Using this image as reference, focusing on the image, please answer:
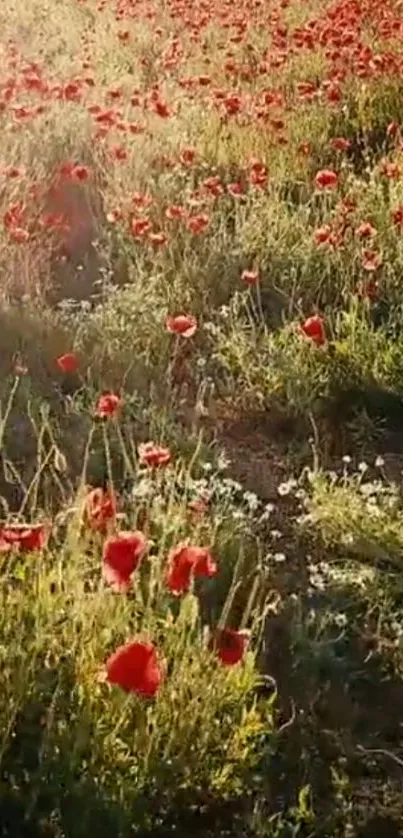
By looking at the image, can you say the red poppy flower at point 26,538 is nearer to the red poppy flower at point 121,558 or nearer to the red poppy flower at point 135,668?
the red poppy flower at point 121,558

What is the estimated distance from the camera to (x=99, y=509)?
239 centimetres

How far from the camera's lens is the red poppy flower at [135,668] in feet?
6.48

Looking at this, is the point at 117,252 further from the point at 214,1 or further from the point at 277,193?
the point at 214,1

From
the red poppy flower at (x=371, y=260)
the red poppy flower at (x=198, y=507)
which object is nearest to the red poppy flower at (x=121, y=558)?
the red poppy flower at (x=198, y=507)

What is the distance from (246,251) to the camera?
479 centimetres

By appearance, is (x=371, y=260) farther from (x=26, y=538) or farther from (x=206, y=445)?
(x=26, y=538)

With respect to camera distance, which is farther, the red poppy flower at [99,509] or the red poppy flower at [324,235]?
the red poppy flower at [324,235]

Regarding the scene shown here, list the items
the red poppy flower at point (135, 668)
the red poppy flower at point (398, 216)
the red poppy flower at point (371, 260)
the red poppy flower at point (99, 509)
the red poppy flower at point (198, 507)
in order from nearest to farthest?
the red poppy flower at point (135, 668) < the red poppy flower at point (99, 509) < the red poppy flower at point (198, 507) < the red poppy flower at point (371, 260) < the red poppy flower at point (398, 216)

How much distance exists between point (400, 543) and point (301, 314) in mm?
1332

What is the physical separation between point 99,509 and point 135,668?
0.47m

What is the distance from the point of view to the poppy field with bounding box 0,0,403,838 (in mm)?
2289

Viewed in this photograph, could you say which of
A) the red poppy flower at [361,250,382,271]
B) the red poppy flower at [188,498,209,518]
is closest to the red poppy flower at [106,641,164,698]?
the red poppy flower at [188,498,209,518]

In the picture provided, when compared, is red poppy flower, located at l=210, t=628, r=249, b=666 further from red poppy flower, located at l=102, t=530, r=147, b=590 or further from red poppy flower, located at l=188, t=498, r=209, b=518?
red poppy flower, located at l=188, t=498, r=209, b=518

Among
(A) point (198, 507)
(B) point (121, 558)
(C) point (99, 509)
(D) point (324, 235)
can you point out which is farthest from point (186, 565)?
(D) point (324, 235)
